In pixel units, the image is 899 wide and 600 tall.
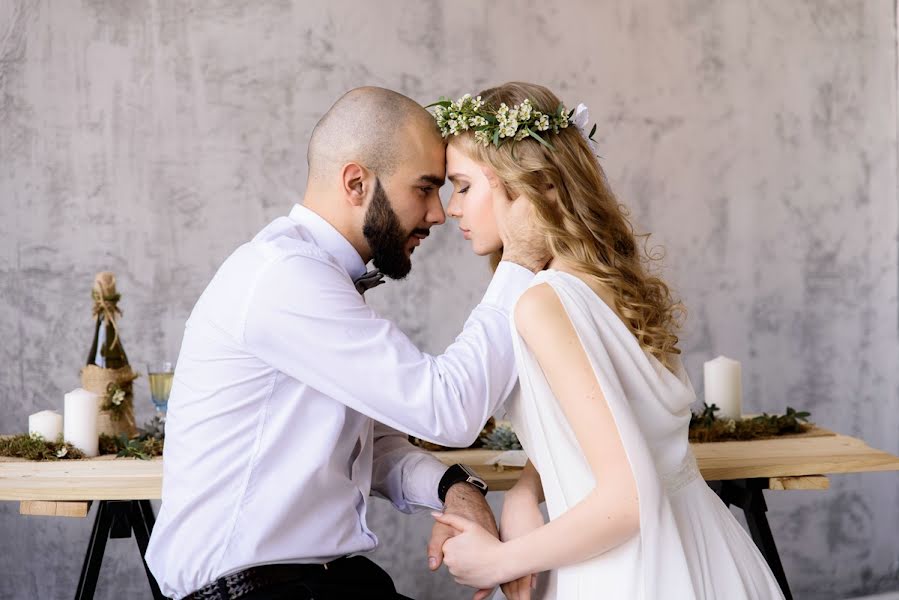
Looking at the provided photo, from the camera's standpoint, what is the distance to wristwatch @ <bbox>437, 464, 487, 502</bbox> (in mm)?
1865

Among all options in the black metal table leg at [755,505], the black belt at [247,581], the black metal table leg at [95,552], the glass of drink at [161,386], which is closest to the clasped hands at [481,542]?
the black belt at [247,581]

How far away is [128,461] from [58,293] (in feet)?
4.77

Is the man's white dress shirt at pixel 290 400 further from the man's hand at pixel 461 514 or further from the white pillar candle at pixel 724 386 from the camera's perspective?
the white pillar candle at pixel 724 386

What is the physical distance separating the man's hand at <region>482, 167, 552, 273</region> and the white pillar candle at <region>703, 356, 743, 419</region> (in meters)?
1.16

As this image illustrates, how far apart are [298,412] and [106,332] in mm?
1171

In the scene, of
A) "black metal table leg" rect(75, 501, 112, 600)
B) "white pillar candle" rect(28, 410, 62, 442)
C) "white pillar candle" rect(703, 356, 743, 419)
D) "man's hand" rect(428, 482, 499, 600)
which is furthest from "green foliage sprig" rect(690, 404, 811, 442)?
"white pillar candle" rect(28, 410, 62, 442)

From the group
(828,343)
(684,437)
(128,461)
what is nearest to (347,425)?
(684,437)

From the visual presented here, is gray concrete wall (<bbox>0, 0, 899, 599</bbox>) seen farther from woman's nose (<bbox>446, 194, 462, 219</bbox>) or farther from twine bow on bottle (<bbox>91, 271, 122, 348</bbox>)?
woman's nose (<bbox>446, 194, 462, 219</bbox>)

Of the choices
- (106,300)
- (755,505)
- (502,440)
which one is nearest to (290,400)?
(502,440)

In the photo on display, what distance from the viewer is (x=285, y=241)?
1.80 metres

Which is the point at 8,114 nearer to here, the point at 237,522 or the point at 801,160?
the point at 237,522

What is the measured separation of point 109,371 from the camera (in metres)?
2.63

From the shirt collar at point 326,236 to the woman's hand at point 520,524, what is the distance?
60cm

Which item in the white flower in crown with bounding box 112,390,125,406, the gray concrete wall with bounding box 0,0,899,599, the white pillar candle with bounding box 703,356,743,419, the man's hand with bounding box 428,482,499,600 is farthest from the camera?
the gray concrete wall with bounding box 0,0,899,599
